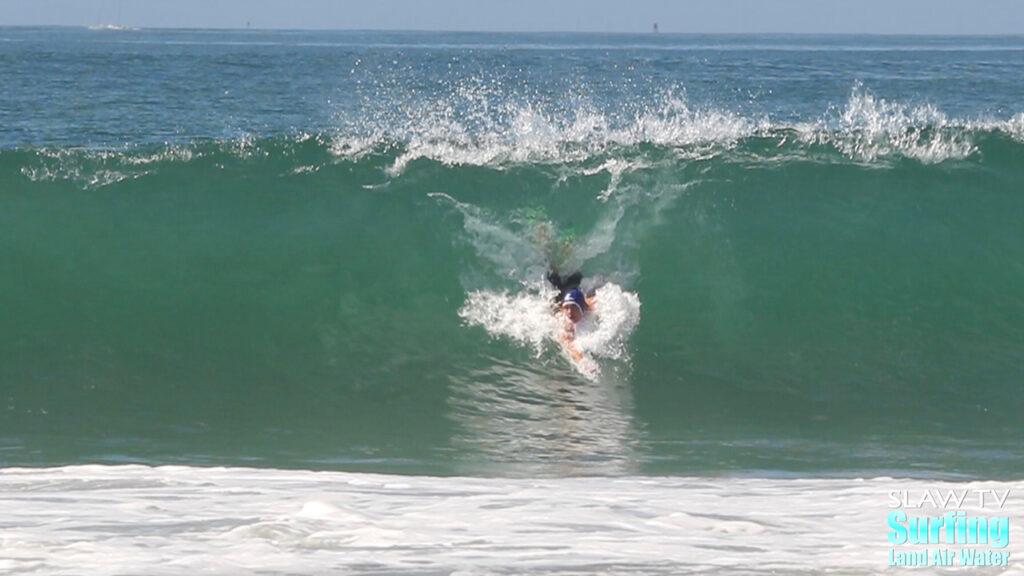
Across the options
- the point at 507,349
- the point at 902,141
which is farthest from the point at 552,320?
the point at 902,141

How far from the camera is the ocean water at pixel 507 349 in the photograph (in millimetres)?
4934

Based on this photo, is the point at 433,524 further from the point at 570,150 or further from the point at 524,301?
the point at 570,150

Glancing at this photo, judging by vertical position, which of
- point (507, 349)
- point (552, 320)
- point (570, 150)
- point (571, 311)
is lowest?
point (507, 349)

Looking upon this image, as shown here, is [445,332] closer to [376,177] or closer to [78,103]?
[376,177]

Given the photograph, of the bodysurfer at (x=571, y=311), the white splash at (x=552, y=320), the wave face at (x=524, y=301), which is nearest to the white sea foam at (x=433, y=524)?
the wave face at (x=524, y=301)

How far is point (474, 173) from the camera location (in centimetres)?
1227

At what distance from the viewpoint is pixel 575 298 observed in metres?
9.76

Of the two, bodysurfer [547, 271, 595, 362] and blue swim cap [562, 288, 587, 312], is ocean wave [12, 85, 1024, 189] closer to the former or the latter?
bodysurfer [547, 271, 595, 362]

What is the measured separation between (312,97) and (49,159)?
49.1 feet

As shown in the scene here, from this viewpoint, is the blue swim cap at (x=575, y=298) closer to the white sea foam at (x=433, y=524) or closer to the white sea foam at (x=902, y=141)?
the white sea foam at (x=433, y=524)

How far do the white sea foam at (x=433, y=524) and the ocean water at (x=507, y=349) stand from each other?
2 cm

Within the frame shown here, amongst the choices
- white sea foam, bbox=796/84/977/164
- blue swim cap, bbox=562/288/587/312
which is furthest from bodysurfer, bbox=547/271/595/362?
white sea foam, bbox=796/84/977/164

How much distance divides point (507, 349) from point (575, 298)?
0.65 m

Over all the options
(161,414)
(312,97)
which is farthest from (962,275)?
(312,97)
